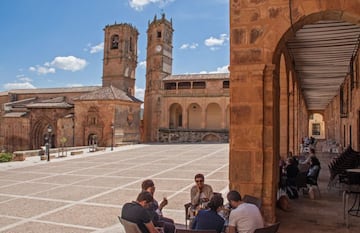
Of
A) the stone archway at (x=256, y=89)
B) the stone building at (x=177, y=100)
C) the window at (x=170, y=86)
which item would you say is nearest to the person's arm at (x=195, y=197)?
the stone archway at (x=256, y=89)

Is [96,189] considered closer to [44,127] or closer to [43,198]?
[43,198]

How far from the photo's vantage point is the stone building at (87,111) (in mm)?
32719

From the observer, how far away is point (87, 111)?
33.2 metres

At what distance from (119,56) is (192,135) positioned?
15.3 metres

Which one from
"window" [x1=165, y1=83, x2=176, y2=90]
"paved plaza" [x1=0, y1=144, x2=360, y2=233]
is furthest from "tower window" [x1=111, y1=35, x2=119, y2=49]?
"paved plaza" [x1=0, y1=144, x2=360, y2=233]

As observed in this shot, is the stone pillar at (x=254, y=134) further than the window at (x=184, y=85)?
No

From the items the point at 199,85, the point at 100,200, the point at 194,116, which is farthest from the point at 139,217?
the point at 194,116

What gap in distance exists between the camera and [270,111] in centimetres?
549

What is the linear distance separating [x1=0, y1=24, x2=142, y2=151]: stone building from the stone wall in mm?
6252

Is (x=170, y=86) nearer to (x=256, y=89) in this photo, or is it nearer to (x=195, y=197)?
(x=256, y=89)

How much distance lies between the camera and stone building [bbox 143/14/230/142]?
41.7m

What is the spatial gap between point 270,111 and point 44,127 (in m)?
38.5

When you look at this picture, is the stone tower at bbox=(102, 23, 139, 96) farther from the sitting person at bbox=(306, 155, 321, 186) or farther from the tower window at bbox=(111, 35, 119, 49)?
the sitting person at bbox=(306, 155, 321, 186)

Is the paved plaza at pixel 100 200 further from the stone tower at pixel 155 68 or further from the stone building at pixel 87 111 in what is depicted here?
the stone tower at pixel 155 68
